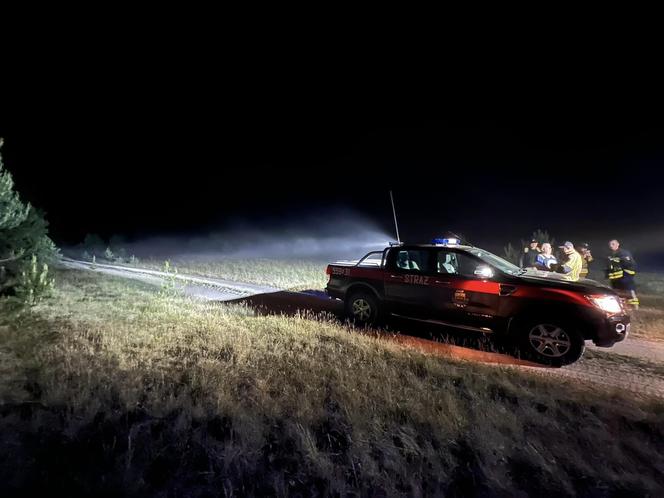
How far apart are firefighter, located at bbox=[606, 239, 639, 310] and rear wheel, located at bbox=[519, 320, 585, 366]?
4394mm

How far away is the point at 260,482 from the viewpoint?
293 centimetres

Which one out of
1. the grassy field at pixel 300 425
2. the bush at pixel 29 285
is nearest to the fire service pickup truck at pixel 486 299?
the grassy field at pixel 300 425

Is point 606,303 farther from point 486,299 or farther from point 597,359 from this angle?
point 486,299

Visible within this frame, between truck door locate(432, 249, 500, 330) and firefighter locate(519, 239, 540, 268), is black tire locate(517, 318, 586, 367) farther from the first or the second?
firefighter locate(519, 239, 540, 268)

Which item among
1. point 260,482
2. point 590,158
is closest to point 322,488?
point 260,482

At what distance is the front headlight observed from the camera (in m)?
5.30

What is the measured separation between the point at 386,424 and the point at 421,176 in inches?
2698

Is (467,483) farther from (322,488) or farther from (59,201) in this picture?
(59,201)

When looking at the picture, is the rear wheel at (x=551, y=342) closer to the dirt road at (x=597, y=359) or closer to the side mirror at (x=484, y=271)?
the dirt road at (x=597, y=359)

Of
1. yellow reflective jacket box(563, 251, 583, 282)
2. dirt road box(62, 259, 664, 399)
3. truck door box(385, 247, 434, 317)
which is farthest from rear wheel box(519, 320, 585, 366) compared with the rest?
yellow reflective jacket box(563, 251, 583, 282)

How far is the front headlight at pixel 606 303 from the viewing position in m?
5.30

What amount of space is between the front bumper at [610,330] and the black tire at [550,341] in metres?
0.24

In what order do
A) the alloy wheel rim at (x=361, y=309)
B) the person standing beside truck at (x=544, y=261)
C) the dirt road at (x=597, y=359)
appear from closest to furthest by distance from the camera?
1. the dirt road at (x=597, y=359)
2. the alloy wheel rim at (x=361, y=309)
3. the person standing beside truck at (x=544, y=261)

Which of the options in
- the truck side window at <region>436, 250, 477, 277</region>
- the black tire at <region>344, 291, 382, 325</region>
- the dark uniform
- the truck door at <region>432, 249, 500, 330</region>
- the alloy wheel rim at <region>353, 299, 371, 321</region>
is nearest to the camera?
the truck door at <region>432, 249, 500, 330</region>
